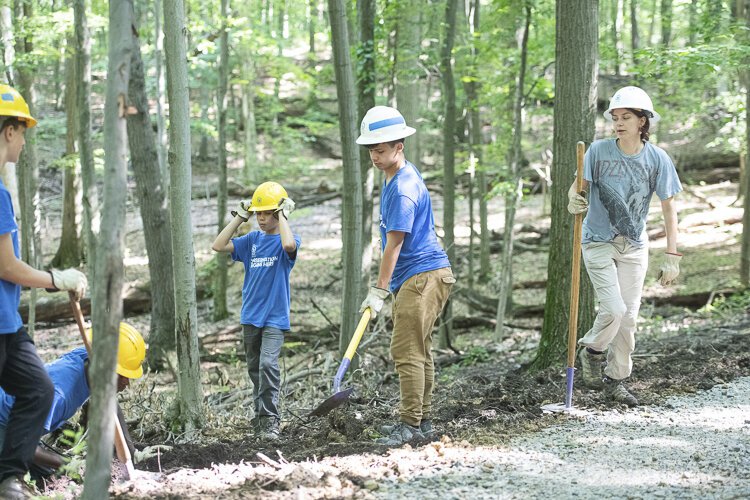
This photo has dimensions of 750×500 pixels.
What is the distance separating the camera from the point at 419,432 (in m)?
5.25

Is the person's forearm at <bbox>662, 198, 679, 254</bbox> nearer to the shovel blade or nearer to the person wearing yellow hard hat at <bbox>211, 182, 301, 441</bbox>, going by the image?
the shovel blade

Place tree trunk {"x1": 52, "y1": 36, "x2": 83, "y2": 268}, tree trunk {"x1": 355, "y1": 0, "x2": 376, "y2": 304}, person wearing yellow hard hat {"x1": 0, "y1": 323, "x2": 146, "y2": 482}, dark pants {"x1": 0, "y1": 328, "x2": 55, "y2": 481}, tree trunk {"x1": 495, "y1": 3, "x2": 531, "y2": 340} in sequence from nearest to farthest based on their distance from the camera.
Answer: dark pants {"x1": 0, "y1": 328, "x2": 55, "y2": 481} < person wearing yellow hard hat {"x1": 0, "y1": 323, "x2": 146, "y2": 482} < tree trunk {"x1": 355, "y1": 0, "x2": 376, "y2": 304} < tree trunk {"x1": 495, "y1": 3, "x2": 531, "y2": 340} < tree trunk {"x1": 52, "y1": 36, "x2": 83, "y2": 268}

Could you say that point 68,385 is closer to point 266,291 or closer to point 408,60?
point 266,291

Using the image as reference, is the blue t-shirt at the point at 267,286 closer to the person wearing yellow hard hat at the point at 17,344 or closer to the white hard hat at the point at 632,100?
the person wearing yellow hard hat at the point at 17,344

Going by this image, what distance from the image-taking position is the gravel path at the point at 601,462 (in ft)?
13.3

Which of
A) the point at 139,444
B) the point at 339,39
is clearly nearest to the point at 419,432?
the point at 139,444

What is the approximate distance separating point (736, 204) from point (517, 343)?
517 inches

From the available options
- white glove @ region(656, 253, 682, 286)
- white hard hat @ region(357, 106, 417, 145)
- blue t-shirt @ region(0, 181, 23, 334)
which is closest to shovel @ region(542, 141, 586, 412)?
white glove @ region(656, 253, 682, 286)

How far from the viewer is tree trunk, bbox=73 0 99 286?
9.70m

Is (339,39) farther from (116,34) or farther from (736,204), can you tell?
(736,204)

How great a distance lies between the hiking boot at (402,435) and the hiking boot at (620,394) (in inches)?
70.6

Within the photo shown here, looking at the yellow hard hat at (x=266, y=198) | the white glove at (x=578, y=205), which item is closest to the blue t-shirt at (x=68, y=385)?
the yellow hard hat at (x=266, y=198)

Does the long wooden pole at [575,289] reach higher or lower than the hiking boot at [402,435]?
higher

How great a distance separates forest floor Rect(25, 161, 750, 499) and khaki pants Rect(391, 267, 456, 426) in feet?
1.24
